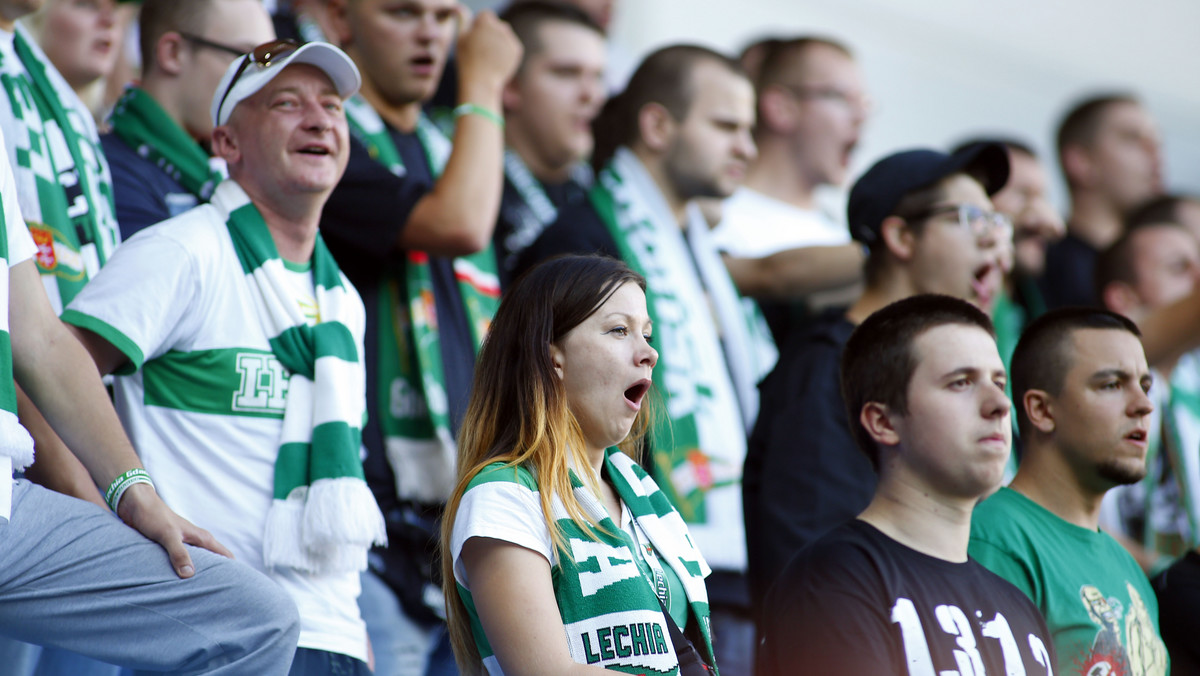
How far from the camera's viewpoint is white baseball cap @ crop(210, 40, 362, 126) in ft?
8.82

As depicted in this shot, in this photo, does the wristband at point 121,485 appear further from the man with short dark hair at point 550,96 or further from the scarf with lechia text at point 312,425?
the man with short dark hair at point 550,96

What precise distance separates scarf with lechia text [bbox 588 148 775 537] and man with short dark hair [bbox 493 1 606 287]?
0.29 metres

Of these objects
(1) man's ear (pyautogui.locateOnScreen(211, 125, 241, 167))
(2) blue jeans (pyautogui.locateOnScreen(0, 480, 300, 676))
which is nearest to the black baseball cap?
(1) man's ear (pyautogui.locateOnScreen(211, 125, 241, 167))

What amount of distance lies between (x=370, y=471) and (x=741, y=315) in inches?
58.3

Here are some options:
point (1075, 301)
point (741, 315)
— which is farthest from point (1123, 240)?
point (741, 315)

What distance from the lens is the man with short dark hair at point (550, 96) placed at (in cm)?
462

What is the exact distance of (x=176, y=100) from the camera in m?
3.28

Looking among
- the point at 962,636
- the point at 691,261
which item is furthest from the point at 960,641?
the point at 691,261

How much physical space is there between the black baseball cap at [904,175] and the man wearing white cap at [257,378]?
162 centimetres

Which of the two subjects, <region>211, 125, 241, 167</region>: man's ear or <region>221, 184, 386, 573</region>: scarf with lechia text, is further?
<region>211, 125, 241, 167</region>: man's ear

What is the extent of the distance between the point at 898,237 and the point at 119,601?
2291 millimetres

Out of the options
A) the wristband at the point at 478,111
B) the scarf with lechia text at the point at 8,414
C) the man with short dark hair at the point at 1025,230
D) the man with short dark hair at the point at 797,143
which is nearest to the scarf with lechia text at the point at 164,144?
the wristband at the point at 478,111

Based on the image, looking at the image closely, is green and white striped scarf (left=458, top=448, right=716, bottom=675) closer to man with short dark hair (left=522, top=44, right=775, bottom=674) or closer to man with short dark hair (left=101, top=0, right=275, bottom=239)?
man with short dark hair (left=522, top=44, right=775, bottom=674)

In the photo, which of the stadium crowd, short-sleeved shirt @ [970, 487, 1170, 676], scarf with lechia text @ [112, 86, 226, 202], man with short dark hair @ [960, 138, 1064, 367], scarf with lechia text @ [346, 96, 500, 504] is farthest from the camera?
man with short dark hair @ [960, 138, 1064, 367]
